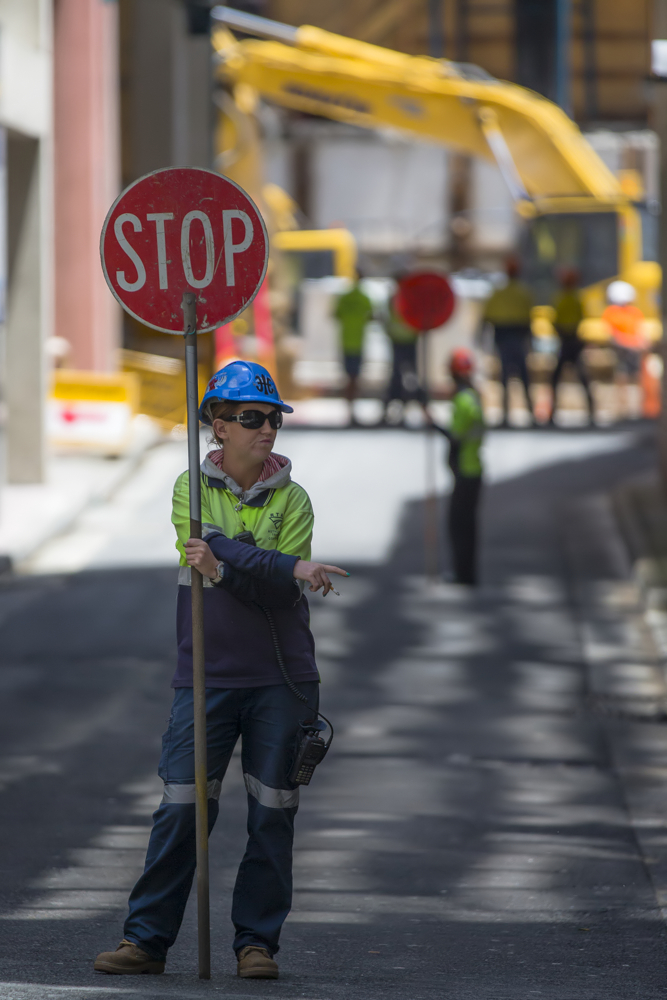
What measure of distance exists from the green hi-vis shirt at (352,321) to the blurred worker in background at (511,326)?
195 centimetres

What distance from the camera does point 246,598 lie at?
17.6 feet

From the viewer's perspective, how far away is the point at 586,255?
109ft

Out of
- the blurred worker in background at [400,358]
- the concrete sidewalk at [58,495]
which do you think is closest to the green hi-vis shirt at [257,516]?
the concrete sidewalk at [58,495]

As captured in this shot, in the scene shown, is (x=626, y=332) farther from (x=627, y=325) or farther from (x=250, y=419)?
(x=250, y=419)

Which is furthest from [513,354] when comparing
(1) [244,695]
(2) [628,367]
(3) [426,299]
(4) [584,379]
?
(1) [244,695]

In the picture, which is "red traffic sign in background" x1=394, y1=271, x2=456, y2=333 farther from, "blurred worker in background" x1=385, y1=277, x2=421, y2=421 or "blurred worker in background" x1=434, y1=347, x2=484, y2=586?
"blurred worker in background" x1=385, y1=277, x2=421, y2=421

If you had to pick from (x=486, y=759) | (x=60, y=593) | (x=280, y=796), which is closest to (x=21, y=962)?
(x=280, y=796)

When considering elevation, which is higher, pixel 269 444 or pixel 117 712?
pixel 269 444

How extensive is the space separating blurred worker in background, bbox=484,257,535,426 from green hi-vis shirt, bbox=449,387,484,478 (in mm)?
10729

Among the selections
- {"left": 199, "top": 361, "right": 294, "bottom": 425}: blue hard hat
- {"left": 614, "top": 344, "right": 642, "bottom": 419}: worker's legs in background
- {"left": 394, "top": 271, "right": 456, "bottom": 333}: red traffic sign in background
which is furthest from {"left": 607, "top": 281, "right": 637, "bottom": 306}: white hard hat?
{"left": 199, "top": 361, "right": 294, "bottom": 425}: blue hard hat

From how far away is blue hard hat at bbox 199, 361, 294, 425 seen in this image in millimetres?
5457

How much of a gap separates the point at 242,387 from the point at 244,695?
971 mm

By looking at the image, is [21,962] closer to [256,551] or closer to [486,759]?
[256,551]

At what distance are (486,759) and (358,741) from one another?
0.79 m
